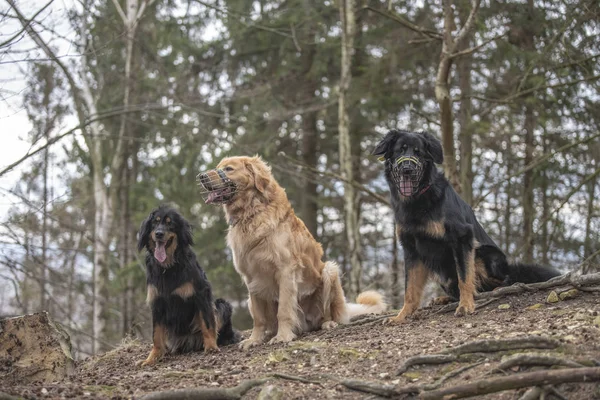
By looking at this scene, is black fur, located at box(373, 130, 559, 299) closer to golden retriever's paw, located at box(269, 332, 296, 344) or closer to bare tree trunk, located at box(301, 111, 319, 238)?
golden retriever's paw, located at box(269, 332, 296, 344)

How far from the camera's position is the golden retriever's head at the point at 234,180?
6.99 metres

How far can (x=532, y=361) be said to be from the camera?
435 cm

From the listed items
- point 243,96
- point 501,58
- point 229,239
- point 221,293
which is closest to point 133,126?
point 243,96

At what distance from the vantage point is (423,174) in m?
6.52

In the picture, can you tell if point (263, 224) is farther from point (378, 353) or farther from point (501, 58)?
point (501, 58)

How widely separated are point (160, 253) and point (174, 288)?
17.8 inches

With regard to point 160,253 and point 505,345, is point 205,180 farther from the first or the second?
point 505,345

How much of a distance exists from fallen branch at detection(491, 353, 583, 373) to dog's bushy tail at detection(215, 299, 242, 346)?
12.9 feet

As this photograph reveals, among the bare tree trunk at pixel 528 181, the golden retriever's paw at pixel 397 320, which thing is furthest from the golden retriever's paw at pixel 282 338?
the bare tree trunk at pixel 528 181

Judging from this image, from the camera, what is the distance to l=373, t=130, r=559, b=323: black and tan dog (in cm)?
645

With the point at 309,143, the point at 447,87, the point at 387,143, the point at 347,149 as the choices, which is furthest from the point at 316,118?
the point at 387,143

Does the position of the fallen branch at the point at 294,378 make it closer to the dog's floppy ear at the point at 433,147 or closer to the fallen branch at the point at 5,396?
the fallen branch at the point at 5,396

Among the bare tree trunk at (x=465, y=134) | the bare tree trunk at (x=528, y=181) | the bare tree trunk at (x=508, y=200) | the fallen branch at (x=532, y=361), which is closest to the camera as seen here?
the fallen branch at (x=532, y=361)

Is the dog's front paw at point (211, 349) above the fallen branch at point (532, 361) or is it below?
below
